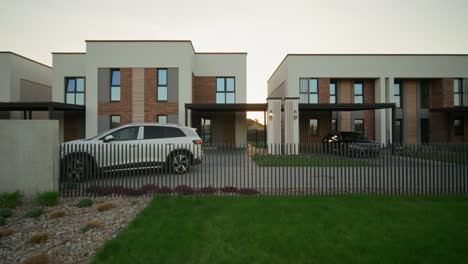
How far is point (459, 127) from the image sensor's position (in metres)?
23.6

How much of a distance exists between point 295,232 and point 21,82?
26199 millimetres

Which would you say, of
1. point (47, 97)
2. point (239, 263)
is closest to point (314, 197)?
point (239, 263)

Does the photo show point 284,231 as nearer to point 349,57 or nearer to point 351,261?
point 351,261

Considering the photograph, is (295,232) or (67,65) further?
(67,65)

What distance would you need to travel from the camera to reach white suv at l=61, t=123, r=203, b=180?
7.55 meters

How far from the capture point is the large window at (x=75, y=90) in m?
21.0

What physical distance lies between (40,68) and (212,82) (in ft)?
52.4

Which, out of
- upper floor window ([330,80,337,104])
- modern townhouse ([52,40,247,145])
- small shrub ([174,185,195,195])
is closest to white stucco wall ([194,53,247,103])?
modern townhouse ([52,40,247,145])

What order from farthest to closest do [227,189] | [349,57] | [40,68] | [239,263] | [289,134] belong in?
[40,68], [349,57], [289,134], [227,189], [239,263]

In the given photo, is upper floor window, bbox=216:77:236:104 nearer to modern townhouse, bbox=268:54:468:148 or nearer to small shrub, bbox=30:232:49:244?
modern townhouse, bbox=268:54:468:148

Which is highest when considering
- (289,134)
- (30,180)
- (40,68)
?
(40,68)

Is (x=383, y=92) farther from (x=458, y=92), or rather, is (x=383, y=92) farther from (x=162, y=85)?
(x=162, y=85)

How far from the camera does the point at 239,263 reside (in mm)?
3547

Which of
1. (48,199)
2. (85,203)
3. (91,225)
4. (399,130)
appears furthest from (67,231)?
(399,130)
